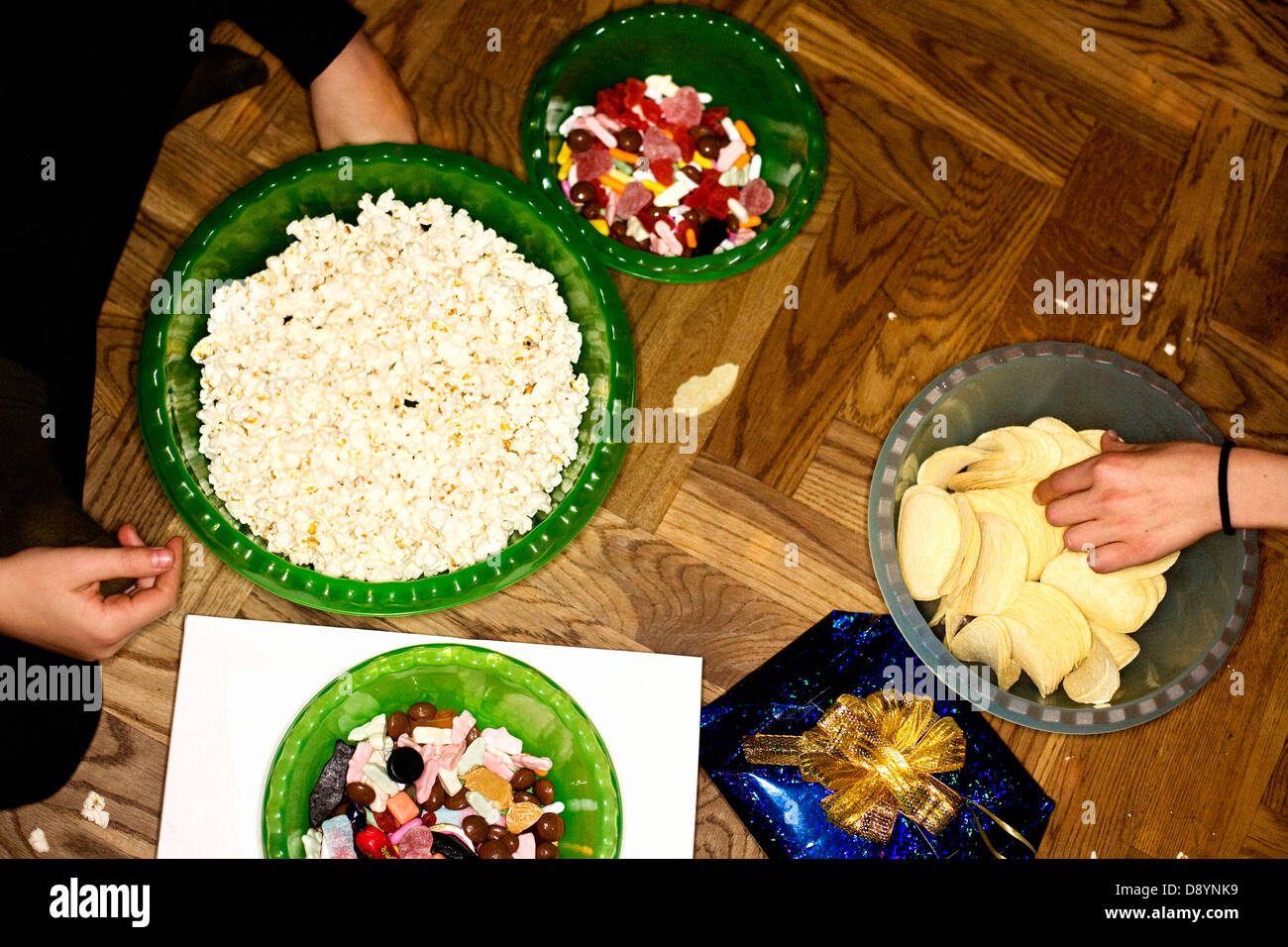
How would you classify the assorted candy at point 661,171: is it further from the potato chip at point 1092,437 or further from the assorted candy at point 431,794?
the assorted candy at point 431,794

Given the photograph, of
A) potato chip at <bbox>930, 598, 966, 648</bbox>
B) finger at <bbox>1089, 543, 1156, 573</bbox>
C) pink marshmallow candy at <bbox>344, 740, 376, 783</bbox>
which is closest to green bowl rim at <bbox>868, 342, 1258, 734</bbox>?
potato chip at <bbox>930, 598, 966, 648</bbox>

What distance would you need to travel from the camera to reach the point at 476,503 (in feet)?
3.65

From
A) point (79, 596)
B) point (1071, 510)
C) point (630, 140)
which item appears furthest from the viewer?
point (630, 140)

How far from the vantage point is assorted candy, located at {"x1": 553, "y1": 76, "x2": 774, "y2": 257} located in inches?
49.1

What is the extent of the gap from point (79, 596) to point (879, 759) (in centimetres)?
96

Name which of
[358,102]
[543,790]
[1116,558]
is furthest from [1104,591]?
[358,102]

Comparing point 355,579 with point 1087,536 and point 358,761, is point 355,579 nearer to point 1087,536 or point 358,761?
point 358,761

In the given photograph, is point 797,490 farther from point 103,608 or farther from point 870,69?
point 103,608

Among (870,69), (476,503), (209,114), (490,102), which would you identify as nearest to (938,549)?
(476,503)

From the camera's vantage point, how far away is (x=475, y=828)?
111 centimetres

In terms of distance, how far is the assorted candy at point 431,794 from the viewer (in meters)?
1.11

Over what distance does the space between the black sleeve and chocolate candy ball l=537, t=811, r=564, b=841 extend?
3.06 feet

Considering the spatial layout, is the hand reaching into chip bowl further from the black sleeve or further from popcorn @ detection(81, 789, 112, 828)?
popcorn @ detection(81, 789, 112, 828)

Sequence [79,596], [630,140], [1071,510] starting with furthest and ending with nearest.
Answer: [630,140]
[1071,510]
[79,596]
